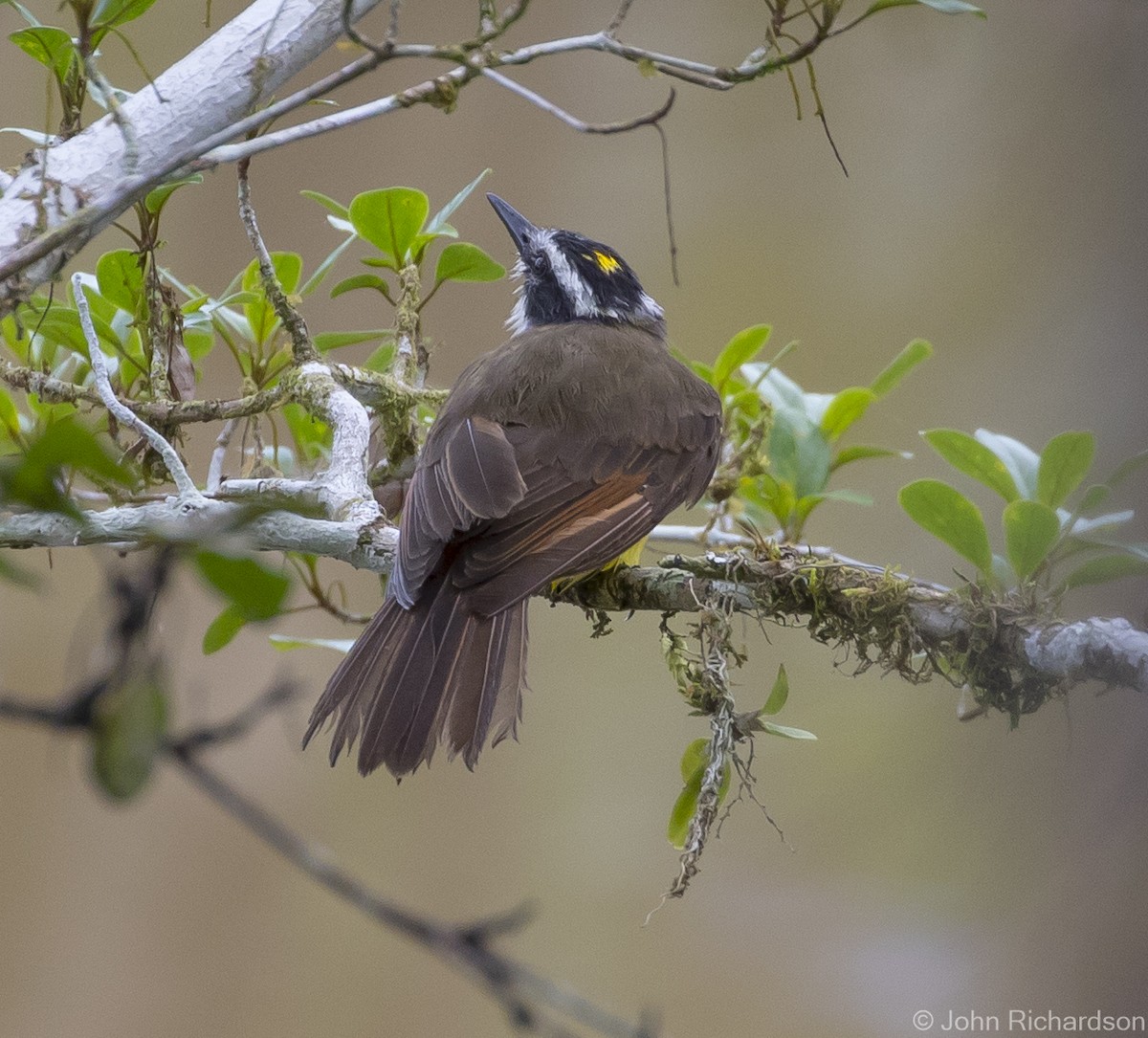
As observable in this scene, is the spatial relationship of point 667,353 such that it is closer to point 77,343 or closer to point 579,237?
point 579,237

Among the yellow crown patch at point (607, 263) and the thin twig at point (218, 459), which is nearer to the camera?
the thin twig at point (218, 459)

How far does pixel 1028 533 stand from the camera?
1918 millimetres

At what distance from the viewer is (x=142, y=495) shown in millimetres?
1983

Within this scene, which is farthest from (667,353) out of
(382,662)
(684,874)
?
(684,874)

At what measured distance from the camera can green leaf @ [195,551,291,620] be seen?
524 millimetres

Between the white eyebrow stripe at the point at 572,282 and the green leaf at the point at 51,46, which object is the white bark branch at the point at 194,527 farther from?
the white eyebrow stripe at the point at 572,282

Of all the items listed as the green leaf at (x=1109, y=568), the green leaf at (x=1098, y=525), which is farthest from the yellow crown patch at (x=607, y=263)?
the green leaf at (x=1109, y=568)

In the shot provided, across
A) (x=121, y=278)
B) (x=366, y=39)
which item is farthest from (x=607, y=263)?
(x=366, y=39)

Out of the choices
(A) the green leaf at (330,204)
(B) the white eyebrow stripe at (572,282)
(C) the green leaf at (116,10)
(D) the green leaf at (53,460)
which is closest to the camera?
(D) the green leaf at (53,460)

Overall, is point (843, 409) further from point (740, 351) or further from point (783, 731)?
point (783, 731)

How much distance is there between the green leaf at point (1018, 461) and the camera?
2.23 meters

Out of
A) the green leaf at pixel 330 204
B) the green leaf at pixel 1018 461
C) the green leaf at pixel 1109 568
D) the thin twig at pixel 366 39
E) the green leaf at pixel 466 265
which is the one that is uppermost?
the thin twig at pixel 366 39

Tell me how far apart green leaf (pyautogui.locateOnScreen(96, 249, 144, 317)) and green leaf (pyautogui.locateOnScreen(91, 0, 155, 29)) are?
0.53 m

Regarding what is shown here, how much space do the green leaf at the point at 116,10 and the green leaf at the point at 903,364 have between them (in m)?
1.45
